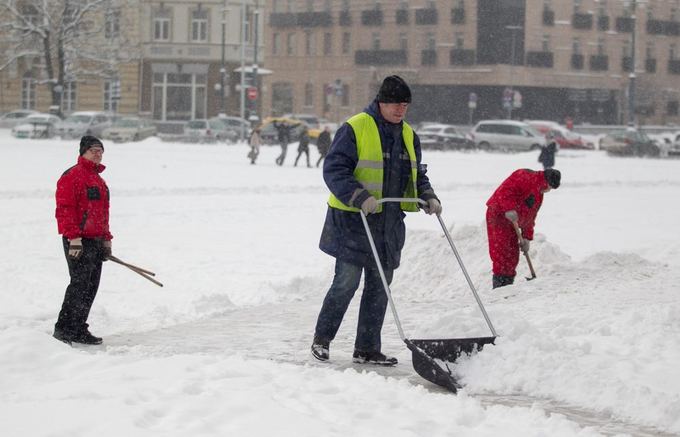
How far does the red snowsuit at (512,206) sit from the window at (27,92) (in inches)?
2304

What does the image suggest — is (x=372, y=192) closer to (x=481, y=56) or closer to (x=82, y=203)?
(x=82, y=203)

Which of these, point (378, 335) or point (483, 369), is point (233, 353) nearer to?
point (378, 335)

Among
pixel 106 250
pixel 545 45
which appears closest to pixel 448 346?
pixel 106 250

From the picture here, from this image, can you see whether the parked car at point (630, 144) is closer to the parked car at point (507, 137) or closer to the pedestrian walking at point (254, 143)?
the parked car at point (507, 137)

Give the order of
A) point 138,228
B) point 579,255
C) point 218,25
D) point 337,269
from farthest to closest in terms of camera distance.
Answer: point 218,25 → point 138,228 → point 579,255 → point 337,269

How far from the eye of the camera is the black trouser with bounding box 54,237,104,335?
761 cm

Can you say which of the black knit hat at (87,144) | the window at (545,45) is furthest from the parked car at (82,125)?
the black knit hat at (87,144)

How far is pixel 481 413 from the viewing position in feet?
17.9

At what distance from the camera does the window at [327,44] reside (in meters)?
72.4

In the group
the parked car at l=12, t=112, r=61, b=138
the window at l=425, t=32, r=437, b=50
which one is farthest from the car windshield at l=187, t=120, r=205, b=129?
the window at l=425, t=32, r=437, b=50

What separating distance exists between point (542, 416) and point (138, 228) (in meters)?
11.4

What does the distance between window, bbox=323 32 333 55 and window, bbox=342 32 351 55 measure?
0.78 metres

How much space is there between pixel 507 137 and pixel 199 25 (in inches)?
1015

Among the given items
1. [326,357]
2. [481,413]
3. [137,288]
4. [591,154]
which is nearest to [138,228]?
[137,288]
